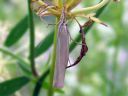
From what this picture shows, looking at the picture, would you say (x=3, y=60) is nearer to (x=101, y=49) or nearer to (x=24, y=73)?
(x=24, y=73)

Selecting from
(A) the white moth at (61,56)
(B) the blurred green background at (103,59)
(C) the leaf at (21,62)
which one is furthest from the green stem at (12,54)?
(A) the white moth at (61,56)

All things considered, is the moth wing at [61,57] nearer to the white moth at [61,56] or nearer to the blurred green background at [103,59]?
the white moth at [61,56]

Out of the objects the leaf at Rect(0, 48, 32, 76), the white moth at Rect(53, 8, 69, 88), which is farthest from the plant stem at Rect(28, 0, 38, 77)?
the white moth at Rect(53, 8, 69, 88)

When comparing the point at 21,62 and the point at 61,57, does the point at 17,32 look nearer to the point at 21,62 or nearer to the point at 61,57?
the point at 21,62

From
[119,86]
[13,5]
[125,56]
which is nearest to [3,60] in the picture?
[119,86]

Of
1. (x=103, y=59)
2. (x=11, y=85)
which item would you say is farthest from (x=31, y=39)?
(x=103, y=59)

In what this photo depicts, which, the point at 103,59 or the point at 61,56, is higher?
the point at 61,56
